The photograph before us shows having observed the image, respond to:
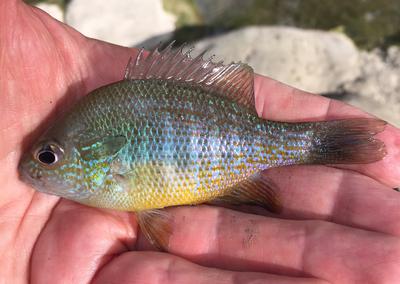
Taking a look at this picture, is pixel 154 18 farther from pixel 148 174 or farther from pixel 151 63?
pixel 148 174

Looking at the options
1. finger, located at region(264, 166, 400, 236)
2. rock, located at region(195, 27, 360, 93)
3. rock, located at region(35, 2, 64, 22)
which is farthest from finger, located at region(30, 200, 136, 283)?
rock, located at region(35, 2, 64, 22)

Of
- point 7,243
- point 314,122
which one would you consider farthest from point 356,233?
point 7,243

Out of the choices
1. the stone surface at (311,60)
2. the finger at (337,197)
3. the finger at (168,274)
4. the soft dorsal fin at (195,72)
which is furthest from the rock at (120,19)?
the finger at (168,274)

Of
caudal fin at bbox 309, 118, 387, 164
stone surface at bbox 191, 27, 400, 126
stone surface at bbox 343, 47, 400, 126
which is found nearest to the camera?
caudal fin at bbox 309, 118, 387, 164

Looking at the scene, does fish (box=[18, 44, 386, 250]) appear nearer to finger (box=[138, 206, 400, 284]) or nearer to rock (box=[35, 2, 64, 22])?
finger (box=[138, 206, 400, 284])

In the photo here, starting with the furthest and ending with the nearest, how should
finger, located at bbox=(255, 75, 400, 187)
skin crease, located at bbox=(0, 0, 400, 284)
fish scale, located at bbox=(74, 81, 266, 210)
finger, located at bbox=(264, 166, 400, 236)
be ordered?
finger, located at bbox=(255, 75, 400, 187) → fish scale, located at bbox=(74, 81, 266, 210) → finger, located at bbox=(264, 166, 400, 236) → skin crease, located at bbox=(0, 0, 400, 284)

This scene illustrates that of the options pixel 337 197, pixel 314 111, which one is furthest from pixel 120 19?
pixel 337 197
